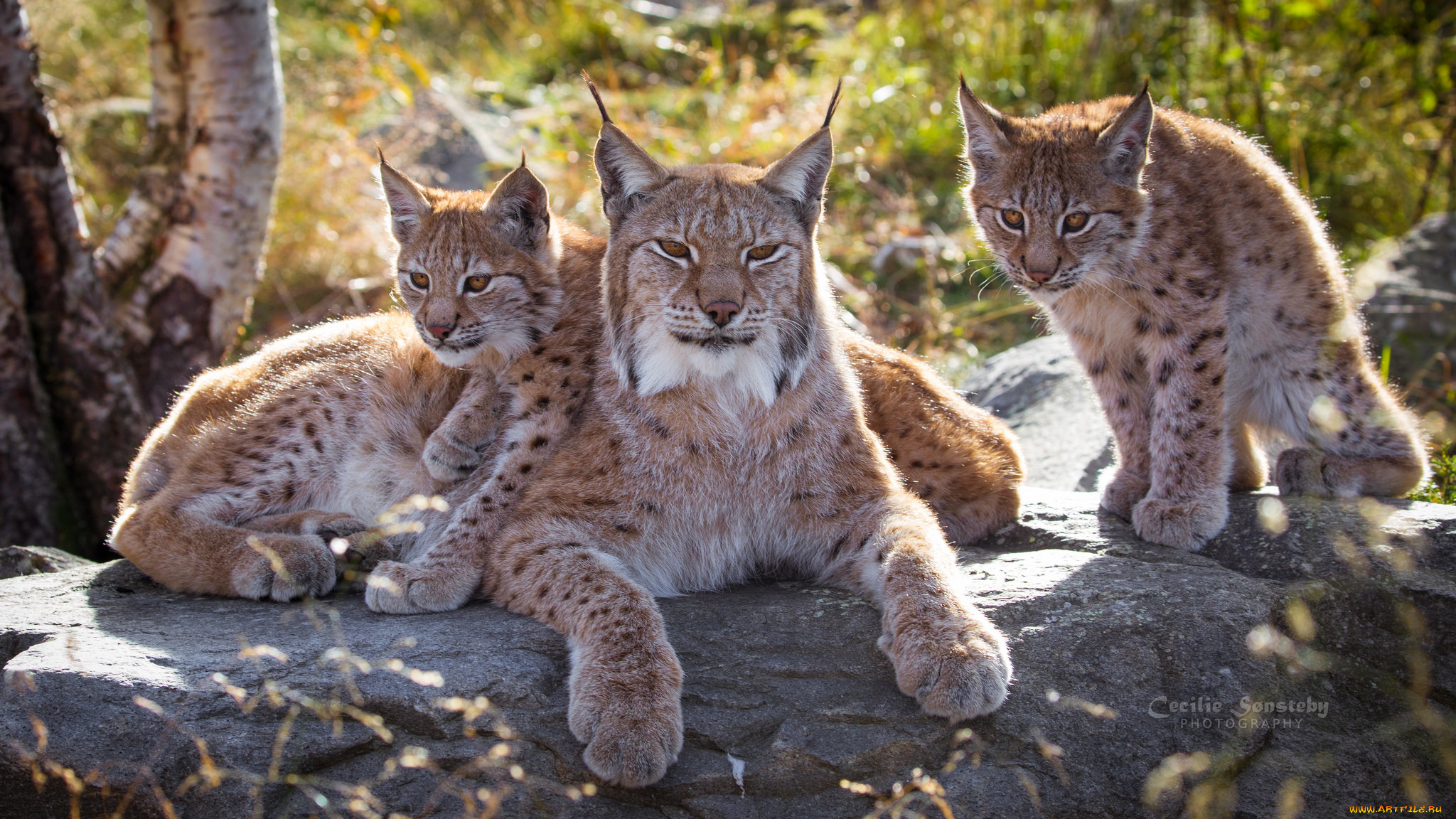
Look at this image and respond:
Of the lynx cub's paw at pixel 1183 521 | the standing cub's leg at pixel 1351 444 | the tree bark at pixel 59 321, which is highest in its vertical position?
the tree bark at pixel 59 321

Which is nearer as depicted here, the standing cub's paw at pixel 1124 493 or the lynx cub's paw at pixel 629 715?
the lynx cub's paw at pixel 629 715

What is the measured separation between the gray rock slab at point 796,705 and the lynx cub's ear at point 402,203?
5.24 feet

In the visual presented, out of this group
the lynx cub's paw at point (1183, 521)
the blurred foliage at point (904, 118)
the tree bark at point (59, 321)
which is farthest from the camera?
the blurred foliage at point (904, 118)

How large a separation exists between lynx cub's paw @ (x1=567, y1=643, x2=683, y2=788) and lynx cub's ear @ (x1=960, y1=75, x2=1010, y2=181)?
7.80 feet

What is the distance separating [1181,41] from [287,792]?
8737mm

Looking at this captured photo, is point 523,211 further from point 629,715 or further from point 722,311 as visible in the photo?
point 629,715

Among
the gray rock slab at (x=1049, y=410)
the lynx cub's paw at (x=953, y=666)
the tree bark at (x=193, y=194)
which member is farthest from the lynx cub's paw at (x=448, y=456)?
the gray rock slab at (x=1049, y=410)

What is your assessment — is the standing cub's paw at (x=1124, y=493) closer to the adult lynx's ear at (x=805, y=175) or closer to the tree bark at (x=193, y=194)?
the adult lynx's ear at (x=805, y=175)

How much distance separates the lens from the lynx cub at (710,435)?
3.36 meters

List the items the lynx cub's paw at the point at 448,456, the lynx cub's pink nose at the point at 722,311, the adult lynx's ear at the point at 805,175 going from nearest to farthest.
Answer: the lynx cub's pink nose at the point at 722,311 → the adult lynx's ear at the point at 805,175 → the lynx cub's paw at the point at 448,456

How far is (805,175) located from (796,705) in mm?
1685

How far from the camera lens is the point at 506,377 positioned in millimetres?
4055

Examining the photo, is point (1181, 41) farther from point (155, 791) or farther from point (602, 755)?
point (155, 791)

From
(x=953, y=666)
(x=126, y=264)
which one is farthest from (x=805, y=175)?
(x=126, y=264)
